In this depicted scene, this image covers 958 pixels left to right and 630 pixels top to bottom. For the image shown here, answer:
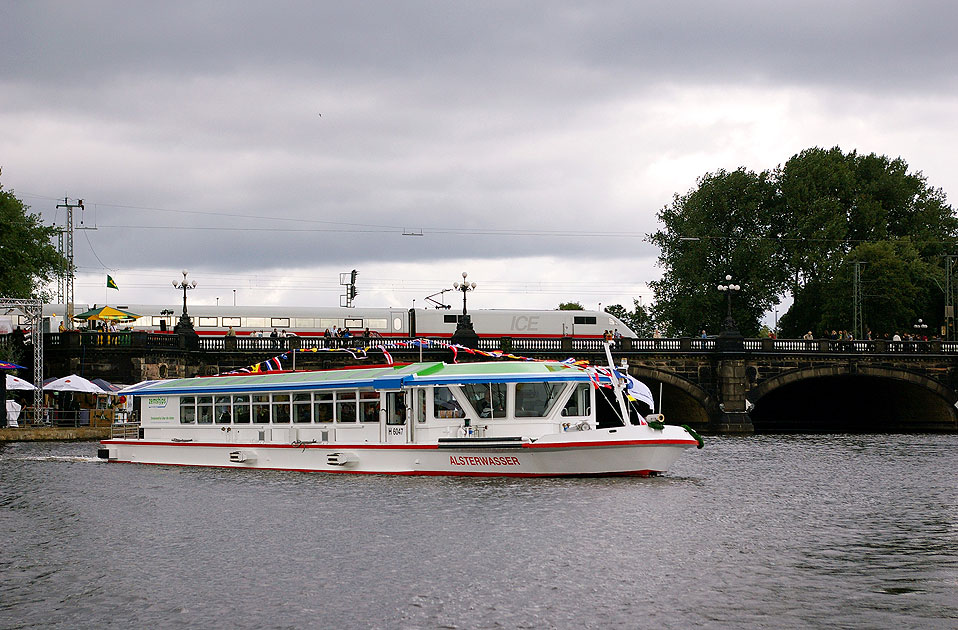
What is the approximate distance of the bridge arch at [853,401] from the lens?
224ft

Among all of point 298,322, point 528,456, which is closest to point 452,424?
point 528,456

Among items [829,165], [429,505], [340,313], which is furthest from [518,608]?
[829,165]

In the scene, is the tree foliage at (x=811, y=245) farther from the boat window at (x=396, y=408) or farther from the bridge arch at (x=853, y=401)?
the boat window at (x=396, y=408)

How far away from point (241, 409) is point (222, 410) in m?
0.91

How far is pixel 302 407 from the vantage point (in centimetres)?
3681

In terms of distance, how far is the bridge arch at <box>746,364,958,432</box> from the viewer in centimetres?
6831

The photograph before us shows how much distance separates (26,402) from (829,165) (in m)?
55.6

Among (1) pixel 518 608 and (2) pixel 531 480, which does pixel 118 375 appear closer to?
(2) pixel 531 480

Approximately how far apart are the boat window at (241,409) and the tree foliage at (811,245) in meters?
50.5

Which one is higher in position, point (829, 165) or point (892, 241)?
point (829, 165)

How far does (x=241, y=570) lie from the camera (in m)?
20.5

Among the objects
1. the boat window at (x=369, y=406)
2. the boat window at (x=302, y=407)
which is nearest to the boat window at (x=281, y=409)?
the boat window at (x=302, y=407)

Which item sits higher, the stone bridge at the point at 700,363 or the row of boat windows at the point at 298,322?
the row of boat windows at the point at 298,322

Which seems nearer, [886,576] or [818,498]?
[886,576]
